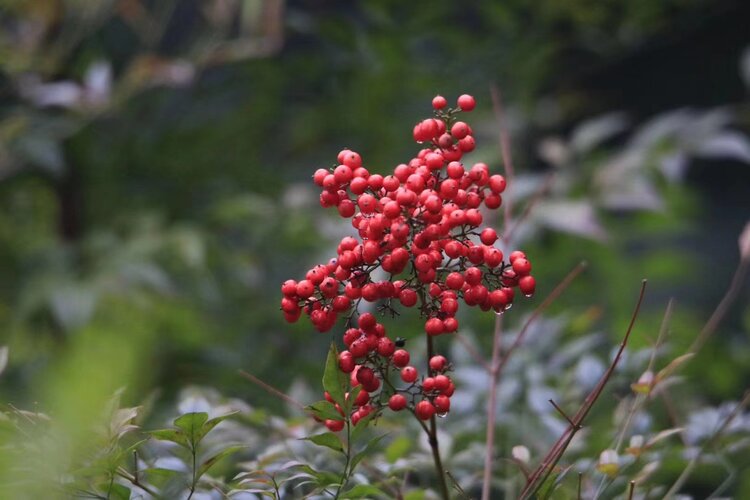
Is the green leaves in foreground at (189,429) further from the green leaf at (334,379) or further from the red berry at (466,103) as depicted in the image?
the red berry at (466,103)

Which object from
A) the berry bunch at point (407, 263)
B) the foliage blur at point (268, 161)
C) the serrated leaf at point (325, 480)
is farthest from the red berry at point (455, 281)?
the foliage blur at point (268, 161)

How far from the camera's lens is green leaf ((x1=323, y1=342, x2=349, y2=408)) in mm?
383

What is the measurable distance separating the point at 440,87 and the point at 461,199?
3.18ft

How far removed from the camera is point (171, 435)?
1.28 feet

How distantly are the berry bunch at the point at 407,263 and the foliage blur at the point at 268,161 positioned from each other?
41cm

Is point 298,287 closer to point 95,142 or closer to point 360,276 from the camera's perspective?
point 360,276

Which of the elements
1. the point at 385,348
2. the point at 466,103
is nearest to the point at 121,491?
the point at 385,348

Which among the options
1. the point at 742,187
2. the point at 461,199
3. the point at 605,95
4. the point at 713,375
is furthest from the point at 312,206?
the point at 742,187

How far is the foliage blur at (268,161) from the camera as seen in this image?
1065 millimetres

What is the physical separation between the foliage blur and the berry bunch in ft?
1.33

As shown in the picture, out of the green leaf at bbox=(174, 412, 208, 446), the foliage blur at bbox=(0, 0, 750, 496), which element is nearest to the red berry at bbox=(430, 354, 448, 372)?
the green leaf at bbox=(174, 412, 208, 446)

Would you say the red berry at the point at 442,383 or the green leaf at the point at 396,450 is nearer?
the red berry at the point at 442,383

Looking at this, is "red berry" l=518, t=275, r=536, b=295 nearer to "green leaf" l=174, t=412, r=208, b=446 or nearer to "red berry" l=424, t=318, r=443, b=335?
"red berry" l=424, t=318, r=443, b=335

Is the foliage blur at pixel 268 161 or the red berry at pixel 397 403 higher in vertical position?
the foliage blur at pixel 268 161
